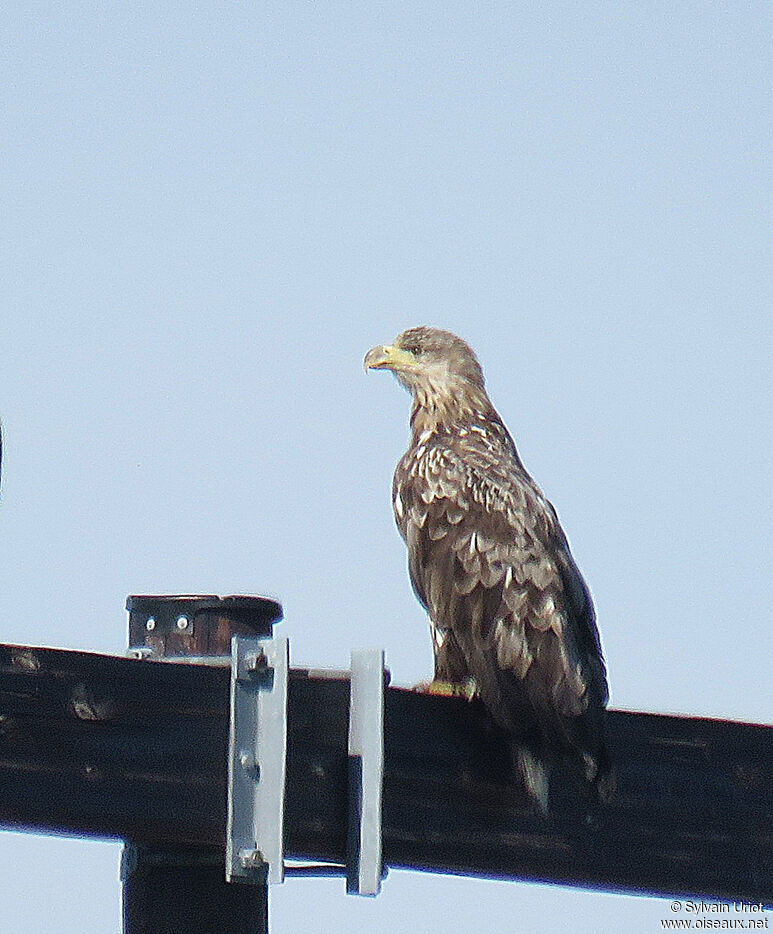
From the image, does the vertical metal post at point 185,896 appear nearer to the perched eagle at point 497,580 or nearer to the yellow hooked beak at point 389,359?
the perched eagle at point 497,580

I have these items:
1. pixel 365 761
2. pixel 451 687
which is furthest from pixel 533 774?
pixel 451 687

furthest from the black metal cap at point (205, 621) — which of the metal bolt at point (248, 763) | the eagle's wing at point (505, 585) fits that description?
the eagle's wing at point (505, 585)

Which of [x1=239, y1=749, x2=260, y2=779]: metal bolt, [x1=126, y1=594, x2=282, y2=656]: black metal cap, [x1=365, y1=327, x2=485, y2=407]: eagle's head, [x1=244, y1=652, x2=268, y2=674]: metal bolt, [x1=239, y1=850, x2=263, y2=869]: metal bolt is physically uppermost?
[x1=365, y1=327, x2=485, y2=407]: eagle's head

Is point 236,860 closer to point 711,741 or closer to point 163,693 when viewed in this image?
point 163,693

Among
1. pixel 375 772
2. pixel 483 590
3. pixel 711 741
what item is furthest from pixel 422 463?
pixel 375 772

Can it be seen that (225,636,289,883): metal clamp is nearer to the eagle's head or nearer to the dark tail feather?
the dark tail feather

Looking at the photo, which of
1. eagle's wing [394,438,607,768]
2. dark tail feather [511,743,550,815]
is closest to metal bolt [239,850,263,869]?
dark tail feather [511,743,550,815]
